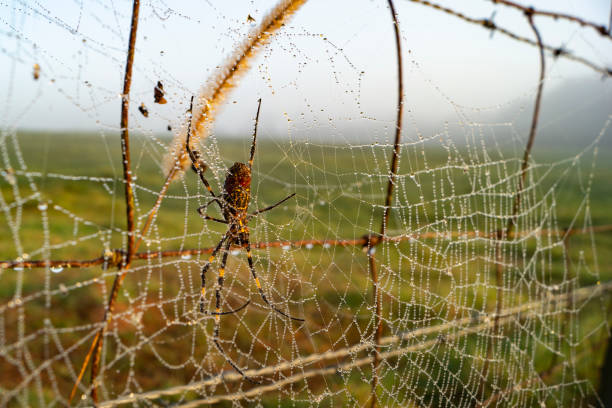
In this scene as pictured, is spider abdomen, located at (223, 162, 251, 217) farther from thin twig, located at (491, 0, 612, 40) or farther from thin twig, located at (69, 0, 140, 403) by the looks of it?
thin twig, located at (491, 0, 612, 40)

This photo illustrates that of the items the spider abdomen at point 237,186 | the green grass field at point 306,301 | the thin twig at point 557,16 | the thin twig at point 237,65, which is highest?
the thin twig at point 557,16

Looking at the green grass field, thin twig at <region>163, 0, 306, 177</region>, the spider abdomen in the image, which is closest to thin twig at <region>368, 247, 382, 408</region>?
the green grass field

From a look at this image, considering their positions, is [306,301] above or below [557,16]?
below

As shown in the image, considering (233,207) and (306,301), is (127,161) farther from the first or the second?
(306,301)

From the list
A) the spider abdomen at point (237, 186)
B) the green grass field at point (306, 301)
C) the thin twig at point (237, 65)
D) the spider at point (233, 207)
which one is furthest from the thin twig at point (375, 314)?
the thin twig at point (237, 65)

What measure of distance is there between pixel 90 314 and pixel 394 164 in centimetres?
423

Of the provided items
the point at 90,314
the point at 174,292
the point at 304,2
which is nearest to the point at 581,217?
the point at 174,292

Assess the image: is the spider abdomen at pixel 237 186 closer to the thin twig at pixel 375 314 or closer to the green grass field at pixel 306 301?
the green grass field at pixel 306 301

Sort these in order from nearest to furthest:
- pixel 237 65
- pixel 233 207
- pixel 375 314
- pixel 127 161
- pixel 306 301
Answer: pixel 127 161 < pixel 237 65 < pixel 233 207 < pixel 375 314 < pixel 306 301

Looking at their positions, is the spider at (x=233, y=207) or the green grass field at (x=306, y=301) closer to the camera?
the spider at (x=233, y=207)

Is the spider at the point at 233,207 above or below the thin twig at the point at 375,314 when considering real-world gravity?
above

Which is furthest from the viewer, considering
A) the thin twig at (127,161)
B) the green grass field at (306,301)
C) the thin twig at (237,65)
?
the green grass field at (306,301)

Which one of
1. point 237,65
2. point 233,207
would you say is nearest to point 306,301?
point 233,207

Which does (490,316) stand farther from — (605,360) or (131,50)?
(131,50)
